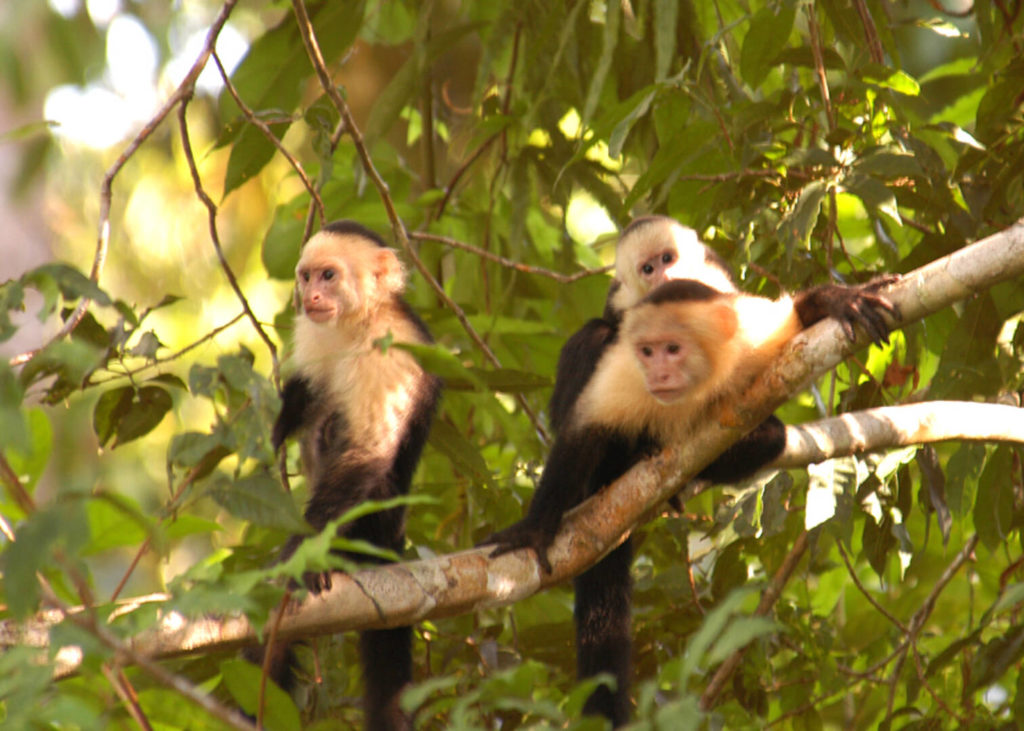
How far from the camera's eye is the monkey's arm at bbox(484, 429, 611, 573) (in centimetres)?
221

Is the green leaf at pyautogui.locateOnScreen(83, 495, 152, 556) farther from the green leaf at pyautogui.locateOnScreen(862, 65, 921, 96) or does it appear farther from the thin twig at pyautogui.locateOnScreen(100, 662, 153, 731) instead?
the green leaf at pyautogui.locateOnScreen(862, 65, 921, 96)

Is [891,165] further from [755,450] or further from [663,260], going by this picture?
[663,260]

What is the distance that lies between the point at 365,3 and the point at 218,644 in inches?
90.3

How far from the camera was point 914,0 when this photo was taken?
16.1 ft

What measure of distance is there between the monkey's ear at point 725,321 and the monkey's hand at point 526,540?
0.58 meters

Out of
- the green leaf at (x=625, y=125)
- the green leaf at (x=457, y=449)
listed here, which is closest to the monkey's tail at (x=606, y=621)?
the green leaf at (x=457, y=449)

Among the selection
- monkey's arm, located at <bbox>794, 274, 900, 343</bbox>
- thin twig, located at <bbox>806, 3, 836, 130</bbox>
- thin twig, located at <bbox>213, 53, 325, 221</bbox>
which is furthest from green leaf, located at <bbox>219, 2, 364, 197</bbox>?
monkey's arm, located at <bbox>794, 274, 900, 343</bbox>

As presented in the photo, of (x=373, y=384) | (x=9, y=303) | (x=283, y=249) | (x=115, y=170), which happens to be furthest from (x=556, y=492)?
(x=283, y=249)

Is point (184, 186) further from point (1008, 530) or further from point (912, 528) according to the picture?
point (1008, 530)

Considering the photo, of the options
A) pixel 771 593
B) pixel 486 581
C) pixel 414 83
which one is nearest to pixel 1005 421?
pixel 771 593

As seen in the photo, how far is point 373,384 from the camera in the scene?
→ 102 inches

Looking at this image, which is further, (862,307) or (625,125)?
(625,125)

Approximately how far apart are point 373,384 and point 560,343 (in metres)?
0.98

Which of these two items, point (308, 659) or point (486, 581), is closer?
point (486, 581)
